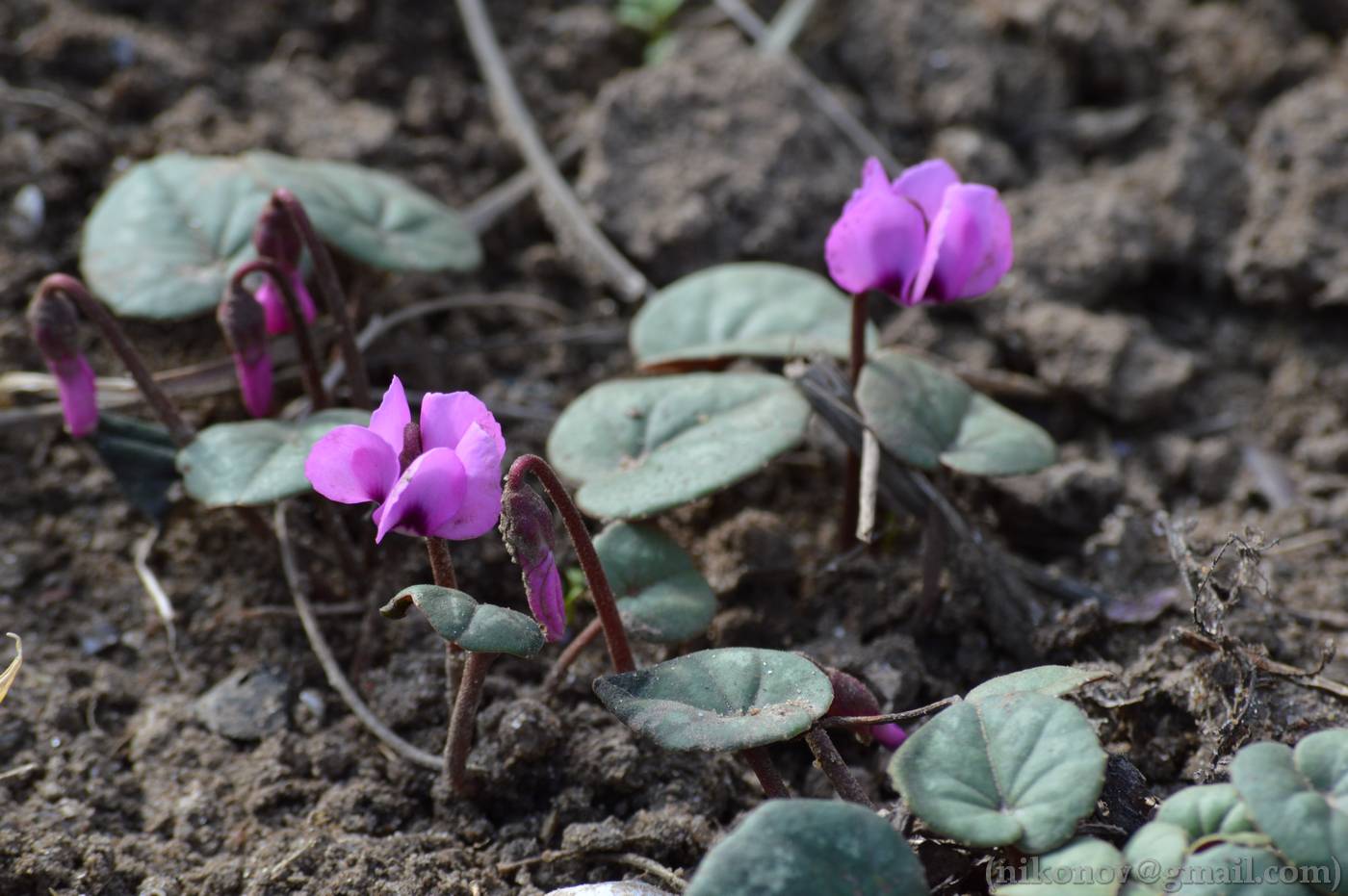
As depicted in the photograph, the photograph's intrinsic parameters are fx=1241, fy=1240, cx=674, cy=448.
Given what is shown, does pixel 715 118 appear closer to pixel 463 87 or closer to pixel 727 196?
pixel 727 196

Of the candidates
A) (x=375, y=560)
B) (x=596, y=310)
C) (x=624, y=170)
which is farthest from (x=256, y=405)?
(x=624, y=170)

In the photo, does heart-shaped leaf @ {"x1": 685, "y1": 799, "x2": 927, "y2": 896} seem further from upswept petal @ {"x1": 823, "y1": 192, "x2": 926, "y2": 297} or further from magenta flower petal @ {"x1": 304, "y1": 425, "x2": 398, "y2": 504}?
upswept petal @ {"x1": 823, "y1": 192, "x2": 926, "y2": 297}

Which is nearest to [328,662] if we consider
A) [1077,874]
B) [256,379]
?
[256,379]

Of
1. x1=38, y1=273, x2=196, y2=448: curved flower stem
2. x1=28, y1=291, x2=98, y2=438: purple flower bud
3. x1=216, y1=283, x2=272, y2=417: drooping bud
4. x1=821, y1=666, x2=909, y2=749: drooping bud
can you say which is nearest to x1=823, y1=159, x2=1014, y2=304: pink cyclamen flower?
x1=821, y1=666, x2=909, y2=749: drooping bud

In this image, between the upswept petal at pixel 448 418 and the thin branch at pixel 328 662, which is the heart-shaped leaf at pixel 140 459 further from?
the upswept petal at pixel 448 418

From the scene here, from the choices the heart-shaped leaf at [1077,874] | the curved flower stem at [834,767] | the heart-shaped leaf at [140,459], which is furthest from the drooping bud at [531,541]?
the heart-shaped leaf at [140,459]

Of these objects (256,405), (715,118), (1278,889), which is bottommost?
(1278,889)
